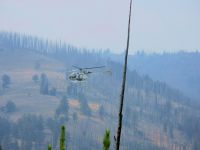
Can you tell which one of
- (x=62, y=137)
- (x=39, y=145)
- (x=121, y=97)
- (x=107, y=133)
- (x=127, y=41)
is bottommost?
(x=39, y=145)

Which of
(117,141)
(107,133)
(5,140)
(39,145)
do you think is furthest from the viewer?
(39,145)

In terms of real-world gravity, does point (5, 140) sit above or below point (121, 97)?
below

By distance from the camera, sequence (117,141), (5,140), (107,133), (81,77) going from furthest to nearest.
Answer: (5,140) → (81,77) → (107,133) → (117,141)

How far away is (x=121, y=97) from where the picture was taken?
1358 cm

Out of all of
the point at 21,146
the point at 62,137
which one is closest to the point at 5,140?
the point at 21,146

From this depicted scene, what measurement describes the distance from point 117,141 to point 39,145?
190m

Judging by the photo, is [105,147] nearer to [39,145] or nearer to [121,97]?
[121,97]

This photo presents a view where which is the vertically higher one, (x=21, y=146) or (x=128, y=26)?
(x=128, y=26)

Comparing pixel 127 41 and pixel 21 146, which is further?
pixel 21 146

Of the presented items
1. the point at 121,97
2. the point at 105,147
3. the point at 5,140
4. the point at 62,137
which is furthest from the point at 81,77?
the point at 5,140

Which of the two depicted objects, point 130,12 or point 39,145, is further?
point 39,145

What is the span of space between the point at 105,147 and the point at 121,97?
2.40 meters

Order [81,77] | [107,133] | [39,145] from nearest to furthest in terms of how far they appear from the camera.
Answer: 1. [107,133]
2. [81,77]
3. [39,145]

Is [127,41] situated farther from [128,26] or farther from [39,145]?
[39,145]
